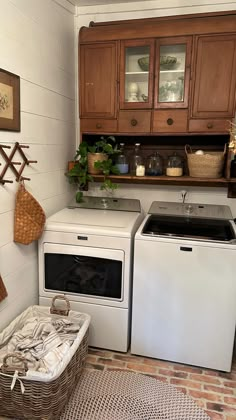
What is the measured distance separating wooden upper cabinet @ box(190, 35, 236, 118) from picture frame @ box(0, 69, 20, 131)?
1150 millimetres

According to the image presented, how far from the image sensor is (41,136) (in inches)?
80.2

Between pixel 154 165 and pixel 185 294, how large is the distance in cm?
101

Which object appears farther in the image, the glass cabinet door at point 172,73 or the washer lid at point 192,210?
the washer lid at point 192,210

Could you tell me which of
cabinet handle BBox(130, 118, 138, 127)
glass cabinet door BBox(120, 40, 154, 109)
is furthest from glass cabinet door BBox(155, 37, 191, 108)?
cabinet handle BBox(130, 118, 138, 127)

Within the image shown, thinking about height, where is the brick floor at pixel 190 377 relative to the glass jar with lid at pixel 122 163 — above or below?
below

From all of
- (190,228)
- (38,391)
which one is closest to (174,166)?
(190,228)

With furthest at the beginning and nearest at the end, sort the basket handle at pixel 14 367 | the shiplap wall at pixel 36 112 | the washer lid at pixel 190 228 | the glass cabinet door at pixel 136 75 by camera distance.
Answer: the glass cabinet door at pixel 136 75 → the washer lid at pixel 190 228 → the shiplap wall at pixel 36 112 → the basket handle at pixel 14 367

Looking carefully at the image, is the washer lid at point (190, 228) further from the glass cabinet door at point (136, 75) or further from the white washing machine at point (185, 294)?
the glass cabinet door at point (136, 75)

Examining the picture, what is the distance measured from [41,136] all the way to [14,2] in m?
0.75

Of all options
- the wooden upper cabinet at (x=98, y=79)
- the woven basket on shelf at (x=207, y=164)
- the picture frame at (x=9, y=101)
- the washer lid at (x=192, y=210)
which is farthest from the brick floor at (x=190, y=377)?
the wooden upper cabinet at (x=98, y=79)

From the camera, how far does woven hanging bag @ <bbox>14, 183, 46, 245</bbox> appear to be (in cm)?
180

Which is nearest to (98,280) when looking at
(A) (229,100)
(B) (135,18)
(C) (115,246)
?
(C) (115,246)

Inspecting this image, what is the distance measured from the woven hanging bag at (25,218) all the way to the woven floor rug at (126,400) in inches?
36.2

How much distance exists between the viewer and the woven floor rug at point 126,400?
5.15ft
